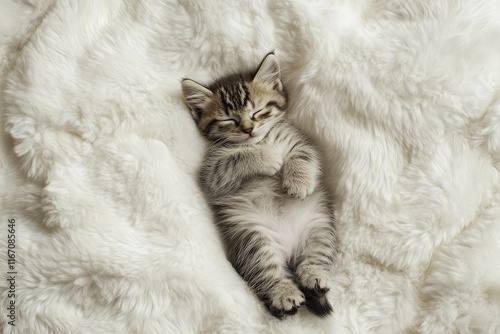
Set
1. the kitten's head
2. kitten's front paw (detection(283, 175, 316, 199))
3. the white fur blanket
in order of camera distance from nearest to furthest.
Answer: the white fur blanket, kitten's front paw (detection(283, 175, 316, 199)), the kitten's head

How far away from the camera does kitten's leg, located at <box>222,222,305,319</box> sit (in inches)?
46.1

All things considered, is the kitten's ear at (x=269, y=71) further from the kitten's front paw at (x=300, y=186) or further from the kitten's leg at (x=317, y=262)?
the kitten's leg at (x=317, y=262)

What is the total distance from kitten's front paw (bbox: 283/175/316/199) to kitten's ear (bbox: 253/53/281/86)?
1.06ft

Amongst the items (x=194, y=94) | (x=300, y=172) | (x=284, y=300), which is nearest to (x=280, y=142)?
(x=300, y=172)

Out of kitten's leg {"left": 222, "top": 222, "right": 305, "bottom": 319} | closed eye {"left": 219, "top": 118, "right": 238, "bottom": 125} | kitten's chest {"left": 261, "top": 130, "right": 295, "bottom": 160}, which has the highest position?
closed eye {"left": 219, "top": 118, "right": 238, "bottom": 125}

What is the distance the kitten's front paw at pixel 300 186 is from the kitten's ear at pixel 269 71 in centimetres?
32

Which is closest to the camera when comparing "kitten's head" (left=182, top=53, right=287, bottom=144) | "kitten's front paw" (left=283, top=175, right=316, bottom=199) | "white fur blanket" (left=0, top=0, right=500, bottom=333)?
"white fur blanket" (left=0, top=0, right=500, bottom=333)

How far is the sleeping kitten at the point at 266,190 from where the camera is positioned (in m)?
1.22

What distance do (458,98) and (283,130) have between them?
0.50 meters

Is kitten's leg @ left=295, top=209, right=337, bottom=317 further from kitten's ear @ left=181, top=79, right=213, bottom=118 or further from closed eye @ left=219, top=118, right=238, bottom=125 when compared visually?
kitten's ear @ left=181, top=79, right=213, bottom=118

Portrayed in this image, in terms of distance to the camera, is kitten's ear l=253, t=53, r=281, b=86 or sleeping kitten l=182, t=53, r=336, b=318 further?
kitten's ear l=253, t=53, r=281, b=86

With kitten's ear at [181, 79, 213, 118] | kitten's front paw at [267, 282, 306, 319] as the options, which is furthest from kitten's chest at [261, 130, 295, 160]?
kitten's front paw at [267, 282, 306, 319]

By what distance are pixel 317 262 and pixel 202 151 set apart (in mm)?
492

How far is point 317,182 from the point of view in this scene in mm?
1341
